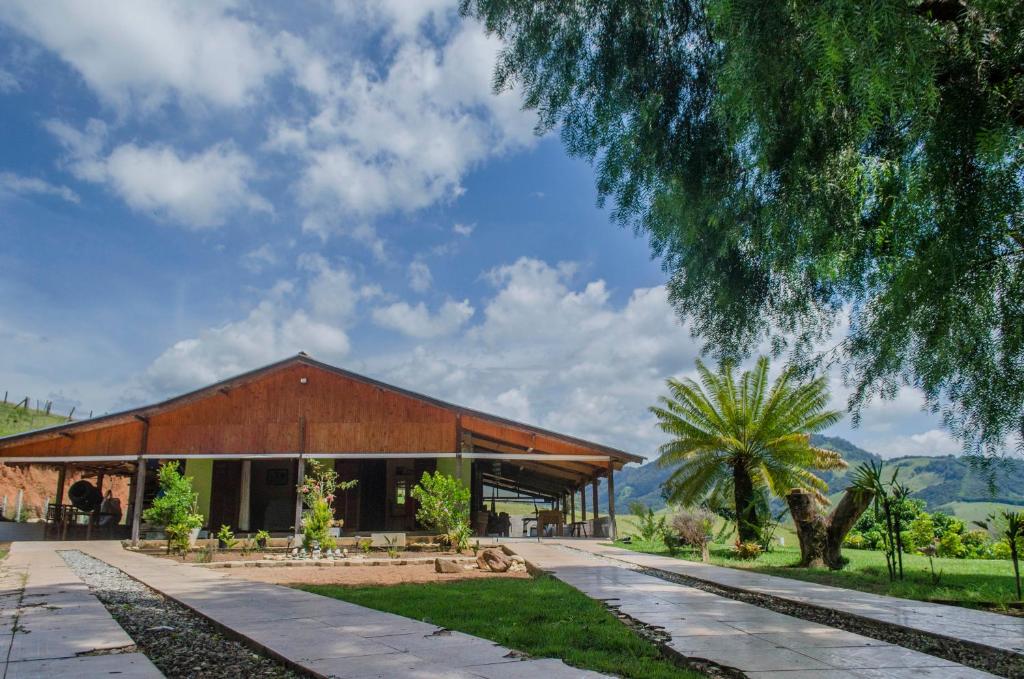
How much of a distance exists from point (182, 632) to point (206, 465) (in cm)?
1883

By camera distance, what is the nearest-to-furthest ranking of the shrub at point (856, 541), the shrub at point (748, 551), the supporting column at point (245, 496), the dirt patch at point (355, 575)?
the dirt patch at point (355, 575) → the shrub at point (748, 551) → the shrub at point (856, 541) → the supporting column at point (245, 496)

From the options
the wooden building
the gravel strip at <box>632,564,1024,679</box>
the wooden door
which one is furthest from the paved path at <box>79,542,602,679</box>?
the wooden door

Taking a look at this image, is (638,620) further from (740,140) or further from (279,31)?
(279,31)

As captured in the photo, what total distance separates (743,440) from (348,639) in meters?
15.5

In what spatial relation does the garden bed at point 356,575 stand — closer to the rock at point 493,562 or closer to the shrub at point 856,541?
the rock at point 493,562

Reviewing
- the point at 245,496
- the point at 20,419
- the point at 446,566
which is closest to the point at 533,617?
the point at 446,566

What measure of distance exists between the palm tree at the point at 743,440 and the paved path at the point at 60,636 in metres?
14.3

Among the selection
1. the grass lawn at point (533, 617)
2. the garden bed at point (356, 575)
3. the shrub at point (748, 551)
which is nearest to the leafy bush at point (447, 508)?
the garden bed at point (356, 575)

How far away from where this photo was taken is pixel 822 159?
5.72 metres

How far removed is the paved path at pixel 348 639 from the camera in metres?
4.04

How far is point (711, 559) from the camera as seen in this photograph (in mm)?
14766

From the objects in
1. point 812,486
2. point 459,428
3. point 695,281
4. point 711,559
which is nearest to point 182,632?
point 695,281

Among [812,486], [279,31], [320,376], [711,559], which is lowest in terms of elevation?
[711,559]

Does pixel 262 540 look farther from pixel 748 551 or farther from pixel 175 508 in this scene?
pixel 748 551
